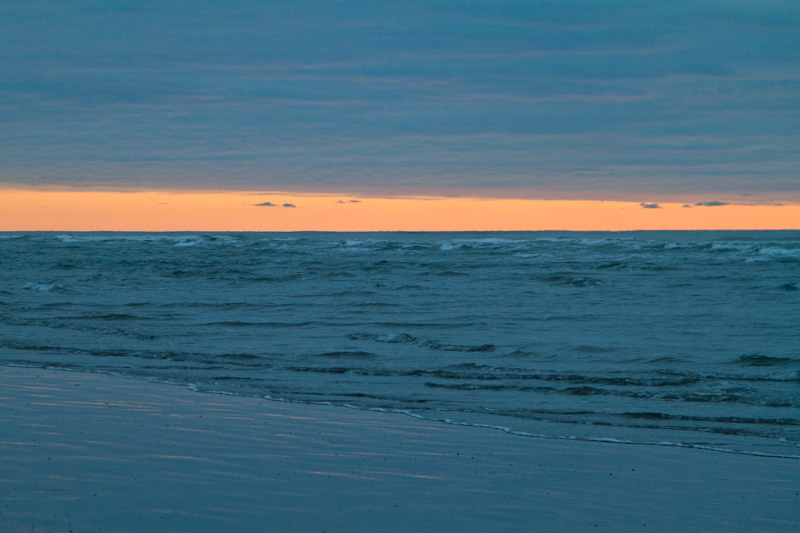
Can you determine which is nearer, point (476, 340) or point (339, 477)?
point (339, 477)

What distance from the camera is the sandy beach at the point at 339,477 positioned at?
4570mm

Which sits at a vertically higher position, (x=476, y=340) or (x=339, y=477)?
(x=476, y=340)

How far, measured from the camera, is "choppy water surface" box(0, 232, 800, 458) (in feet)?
28.1

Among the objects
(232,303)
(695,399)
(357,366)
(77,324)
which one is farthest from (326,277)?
(695,399)

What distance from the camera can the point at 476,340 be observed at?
45.4ft

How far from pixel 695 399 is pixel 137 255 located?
37231 mm

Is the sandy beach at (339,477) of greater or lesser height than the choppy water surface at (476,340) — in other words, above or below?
below

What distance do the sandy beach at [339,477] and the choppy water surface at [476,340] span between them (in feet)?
3.33

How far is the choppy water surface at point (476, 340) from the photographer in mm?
8578

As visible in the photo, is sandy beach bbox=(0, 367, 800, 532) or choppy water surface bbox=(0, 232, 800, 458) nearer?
sandy beach bbox=(0, 367, 800, 532)

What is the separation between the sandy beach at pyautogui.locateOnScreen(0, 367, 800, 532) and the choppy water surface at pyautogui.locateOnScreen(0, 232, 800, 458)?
101 centimetres

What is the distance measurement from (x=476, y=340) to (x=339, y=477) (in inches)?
339

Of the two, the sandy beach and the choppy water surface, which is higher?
the choppy water surface

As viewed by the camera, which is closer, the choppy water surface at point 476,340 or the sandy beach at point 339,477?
the sandy beach at point 339,477
